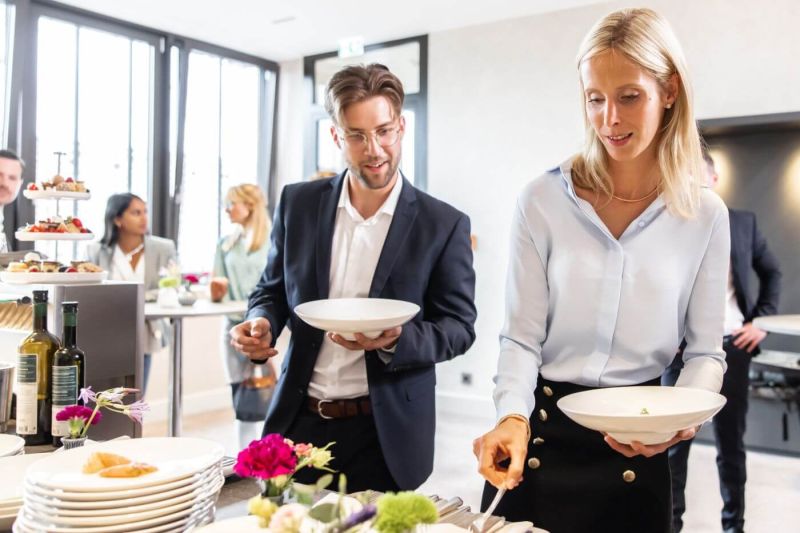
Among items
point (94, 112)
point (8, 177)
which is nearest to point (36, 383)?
point (8, 177)

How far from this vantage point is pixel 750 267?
3213mm

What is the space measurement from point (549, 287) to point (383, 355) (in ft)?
1.35

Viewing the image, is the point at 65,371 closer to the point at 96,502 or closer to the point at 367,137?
the point at 96,502

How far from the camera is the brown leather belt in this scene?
5.30 ft

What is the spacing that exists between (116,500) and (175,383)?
2.92 metres

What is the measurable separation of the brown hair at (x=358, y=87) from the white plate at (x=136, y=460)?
848mm

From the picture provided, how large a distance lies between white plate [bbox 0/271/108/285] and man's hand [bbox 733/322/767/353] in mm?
2543

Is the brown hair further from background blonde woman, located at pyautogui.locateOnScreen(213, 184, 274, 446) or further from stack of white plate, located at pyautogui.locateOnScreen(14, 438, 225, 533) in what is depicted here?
background blonde woman, located at pyautogui.locateOnScreen(213, 184, 274, 446)

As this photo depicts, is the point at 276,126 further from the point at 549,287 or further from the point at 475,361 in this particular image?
the point at 549,287

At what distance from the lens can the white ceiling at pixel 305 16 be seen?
4.80m

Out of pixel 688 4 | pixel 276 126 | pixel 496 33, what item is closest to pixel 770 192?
pixel 688 4

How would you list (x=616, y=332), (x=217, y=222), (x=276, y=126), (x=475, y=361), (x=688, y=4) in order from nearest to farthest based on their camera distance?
(x=616, y=332)
(x=688, y=4)
(x=475, y=361)
(x=217, y=222)
(x=276, y=126)

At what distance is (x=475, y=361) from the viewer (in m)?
5.34

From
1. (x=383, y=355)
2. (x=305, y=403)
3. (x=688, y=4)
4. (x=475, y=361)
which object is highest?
(x=688, y=4)
